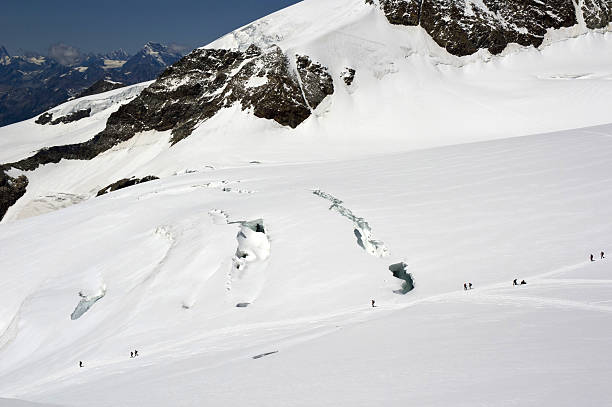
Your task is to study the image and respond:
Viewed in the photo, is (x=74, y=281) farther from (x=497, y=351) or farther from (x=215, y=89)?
(x=215, y=89)

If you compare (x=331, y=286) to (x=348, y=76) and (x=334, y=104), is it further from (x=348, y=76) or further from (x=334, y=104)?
(x=348, y=76)

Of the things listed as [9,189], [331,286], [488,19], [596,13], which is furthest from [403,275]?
[596,13]

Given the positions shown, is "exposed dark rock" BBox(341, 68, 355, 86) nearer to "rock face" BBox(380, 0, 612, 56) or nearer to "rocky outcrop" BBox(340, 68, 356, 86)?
"rocky outcrop" BBox(340, 68, 356, 86)

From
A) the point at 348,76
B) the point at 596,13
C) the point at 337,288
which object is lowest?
the point at 337,288

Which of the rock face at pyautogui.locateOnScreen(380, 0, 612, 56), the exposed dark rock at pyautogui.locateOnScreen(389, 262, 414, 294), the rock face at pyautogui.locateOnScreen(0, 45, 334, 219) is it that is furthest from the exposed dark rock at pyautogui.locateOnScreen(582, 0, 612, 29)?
the exposed dark rock at pyautogui.locateOnScreen(389, 262, 414, 294)

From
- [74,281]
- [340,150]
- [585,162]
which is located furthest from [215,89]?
[585,162]
